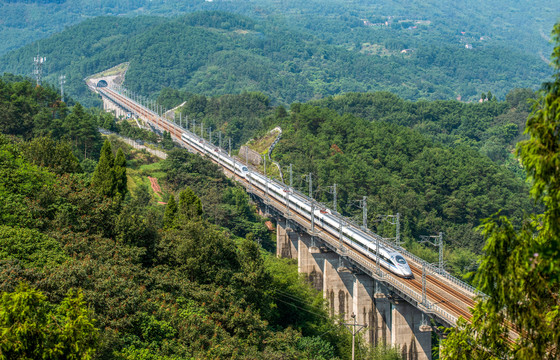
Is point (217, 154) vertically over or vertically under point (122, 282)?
under

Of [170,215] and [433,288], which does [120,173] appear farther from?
[433,288]

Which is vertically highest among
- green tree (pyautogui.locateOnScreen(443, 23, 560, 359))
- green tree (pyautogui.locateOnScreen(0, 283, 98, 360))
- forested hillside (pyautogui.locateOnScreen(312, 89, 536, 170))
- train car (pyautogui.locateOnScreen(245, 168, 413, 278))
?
green tree (pyautogui.locateOnScreen(443, 23, 560, 359))

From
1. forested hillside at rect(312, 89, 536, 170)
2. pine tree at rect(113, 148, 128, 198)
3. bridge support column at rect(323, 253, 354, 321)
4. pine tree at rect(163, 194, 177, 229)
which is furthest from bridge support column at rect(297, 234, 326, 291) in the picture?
forested hillside at rect(312, 89, 536, 170)

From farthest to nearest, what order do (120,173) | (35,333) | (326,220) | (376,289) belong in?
(326,220)
(376,289)
(120,173)
(35,333)

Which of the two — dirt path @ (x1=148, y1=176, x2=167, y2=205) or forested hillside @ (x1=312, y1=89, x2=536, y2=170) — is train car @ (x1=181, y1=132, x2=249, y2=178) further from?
forested hillside @ (x1=312, y1=89, x2=536, y2=170)

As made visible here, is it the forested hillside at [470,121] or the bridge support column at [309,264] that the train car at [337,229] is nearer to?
the bridge support column at [309,264]

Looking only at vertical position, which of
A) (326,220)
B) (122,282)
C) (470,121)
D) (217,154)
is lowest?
(470,121)

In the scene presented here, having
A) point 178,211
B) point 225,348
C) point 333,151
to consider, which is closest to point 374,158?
point 333,151

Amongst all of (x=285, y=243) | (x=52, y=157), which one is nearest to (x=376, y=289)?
(x=285, y=243)

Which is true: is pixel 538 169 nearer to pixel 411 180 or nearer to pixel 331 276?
pixel 331 276
